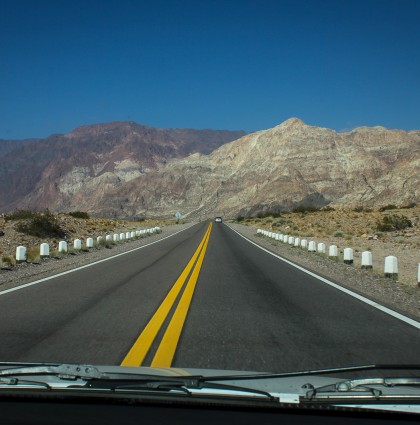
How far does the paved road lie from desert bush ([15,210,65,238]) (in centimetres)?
2400

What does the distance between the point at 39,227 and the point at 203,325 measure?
104 feet

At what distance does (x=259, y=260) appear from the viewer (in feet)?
68.5

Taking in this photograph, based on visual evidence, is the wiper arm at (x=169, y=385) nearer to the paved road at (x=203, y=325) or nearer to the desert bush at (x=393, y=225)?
the paved road at (x=203, y=325)

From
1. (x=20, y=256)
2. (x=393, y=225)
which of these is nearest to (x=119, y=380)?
(x=20, y=256)

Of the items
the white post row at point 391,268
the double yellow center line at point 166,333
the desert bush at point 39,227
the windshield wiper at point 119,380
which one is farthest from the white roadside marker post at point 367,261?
the desert bush at point 39,227

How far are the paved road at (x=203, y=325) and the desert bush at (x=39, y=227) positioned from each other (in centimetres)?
2400

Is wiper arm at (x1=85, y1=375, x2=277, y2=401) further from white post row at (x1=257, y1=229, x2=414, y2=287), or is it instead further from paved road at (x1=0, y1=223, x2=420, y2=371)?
white post row at (x1=257, y1=229, x2=414, y2=287)

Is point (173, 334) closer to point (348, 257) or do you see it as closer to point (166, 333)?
point (166, 333)

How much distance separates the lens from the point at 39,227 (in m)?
37.8

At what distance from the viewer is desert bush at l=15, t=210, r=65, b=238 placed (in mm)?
36719

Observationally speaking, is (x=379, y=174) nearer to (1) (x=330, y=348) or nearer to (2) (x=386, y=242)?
(2) (x=386, y=242)

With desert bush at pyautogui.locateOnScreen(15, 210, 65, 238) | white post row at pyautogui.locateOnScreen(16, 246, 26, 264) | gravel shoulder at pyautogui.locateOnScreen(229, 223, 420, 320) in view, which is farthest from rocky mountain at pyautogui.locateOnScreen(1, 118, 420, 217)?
white post row at pyautogui.locateOnScreen(16, 246, 26, 264)

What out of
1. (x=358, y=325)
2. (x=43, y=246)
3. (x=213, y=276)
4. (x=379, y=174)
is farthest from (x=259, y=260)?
(x=379, y=174)

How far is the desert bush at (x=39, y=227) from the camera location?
3672 cm
